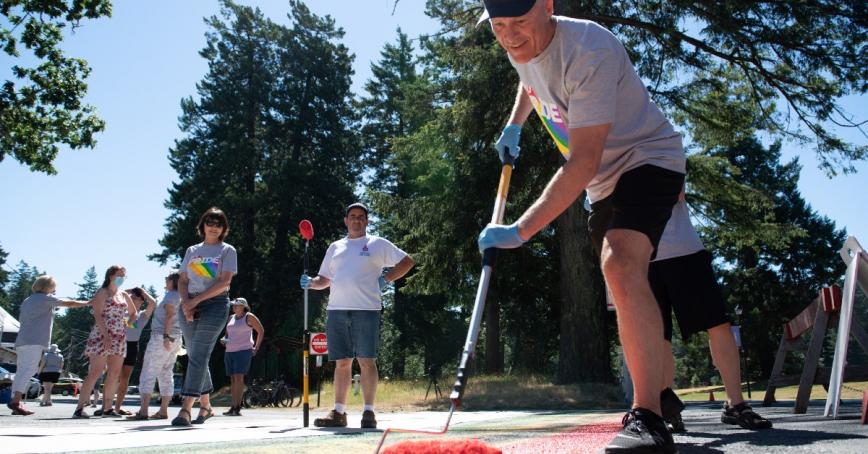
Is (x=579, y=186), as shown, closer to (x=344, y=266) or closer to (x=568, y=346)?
(x=344, y=266)

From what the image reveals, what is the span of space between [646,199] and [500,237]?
2.08 ft

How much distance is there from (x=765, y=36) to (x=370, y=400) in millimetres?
10379

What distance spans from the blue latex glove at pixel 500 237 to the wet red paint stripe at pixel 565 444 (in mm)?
872

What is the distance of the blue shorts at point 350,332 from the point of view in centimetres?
590

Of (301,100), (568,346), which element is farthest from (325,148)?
(568,346)

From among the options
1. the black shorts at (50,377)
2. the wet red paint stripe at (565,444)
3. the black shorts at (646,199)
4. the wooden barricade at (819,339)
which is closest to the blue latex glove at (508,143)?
the black shorts at (646,199)

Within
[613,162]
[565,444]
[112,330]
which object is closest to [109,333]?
[112,330]

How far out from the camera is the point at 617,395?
446 inches

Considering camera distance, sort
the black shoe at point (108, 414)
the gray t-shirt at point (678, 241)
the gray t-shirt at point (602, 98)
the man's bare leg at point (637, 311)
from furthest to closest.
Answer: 1. the black shoe at point (108, 414)
2. the gray t-shirt at point (678, 241)
3. the gray t-shirt at point (602, 98)
4. the man's bare leg at point (637, 311)

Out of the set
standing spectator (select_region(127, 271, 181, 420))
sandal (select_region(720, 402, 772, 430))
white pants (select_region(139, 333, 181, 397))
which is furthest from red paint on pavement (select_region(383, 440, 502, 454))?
white pants (select_region(139, 333, 181, 397))

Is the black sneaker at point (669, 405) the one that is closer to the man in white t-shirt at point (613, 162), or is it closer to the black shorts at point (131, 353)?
the man in white t-shirt at point (613, 162)

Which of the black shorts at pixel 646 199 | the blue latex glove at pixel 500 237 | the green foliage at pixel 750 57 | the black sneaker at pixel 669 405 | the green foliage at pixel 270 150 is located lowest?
the black sneaker at pixel 669 405

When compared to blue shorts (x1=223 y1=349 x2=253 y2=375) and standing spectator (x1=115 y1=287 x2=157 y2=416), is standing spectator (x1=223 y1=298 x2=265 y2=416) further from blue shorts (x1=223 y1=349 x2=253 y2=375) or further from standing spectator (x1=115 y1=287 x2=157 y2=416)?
standing spectator (x1=115 y1=287 x2=157 y2=416)

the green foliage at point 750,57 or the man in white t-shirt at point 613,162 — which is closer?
the man in white t-shirt at point 613,162
